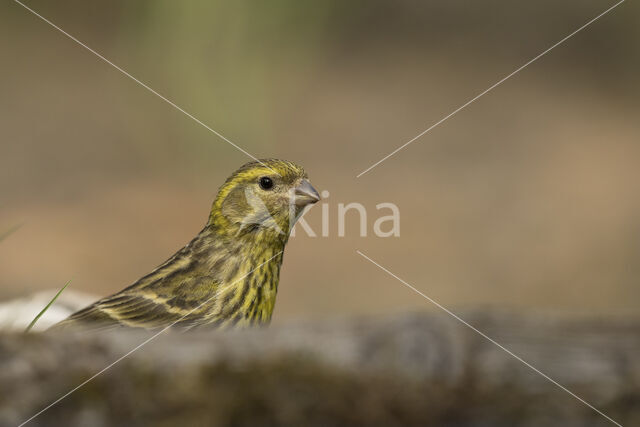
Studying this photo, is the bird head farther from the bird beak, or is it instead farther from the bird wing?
the bird wing

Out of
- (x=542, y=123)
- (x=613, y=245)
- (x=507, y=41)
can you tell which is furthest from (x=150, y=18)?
(x=507, y=41)

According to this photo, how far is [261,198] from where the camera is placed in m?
3.28

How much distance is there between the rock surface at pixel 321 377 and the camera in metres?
1.32

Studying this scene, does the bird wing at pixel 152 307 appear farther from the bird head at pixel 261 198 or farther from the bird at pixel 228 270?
the bird head at pixel 261 198

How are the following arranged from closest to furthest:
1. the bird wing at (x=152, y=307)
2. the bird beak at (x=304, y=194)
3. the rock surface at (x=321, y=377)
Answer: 1. the rock surface at (x=321, y=377)
2. the bird wing at (x=152, y=307)
3. the bird beak at (x=304, y=194)

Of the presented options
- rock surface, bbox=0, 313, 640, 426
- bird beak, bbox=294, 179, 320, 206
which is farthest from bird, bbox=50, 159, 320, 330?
rock surface, bbox=0, 313, 640, 426

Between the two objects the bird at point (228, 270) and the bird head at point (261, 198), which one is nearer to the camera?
the bird at point (228, 270)

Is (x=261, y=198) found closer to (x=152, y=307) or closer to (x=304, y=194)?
(x=304, y=194)

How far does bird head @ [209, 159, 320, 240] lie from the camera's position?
10.7ft

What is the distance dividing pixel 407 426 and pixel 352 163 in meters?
9.61

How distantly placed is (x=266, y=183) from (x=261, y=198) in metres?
0.06

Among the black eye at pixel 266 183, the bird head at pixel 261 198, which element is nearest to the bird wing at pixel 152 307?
the bird head at pixel 261 198

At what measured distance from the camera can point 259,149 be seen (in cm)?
791

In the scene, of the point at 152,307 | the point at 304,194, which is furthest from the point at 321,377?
the point at 304,194
